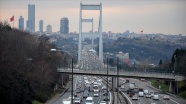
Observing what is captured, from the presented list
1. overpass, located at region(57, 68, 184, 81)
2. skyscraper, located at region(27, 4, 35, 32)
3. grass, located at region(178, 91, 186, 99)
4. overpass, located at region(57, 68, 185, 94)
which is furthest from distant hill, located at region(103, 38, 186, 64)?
grass, located at region(178, 91, 186, 99)

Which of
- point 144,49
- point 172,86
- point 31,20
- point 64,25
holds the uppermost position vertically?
point 31,20

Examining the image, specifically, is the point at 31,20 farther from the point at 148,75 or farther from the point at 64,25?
the point at 148,75

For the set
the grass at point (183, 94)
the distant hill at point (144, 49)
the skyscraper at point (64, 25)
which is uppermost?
the skyscraper at point (64, 25)

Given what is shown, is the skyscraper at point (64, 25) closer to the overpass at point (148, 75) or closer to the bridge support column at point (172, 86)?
the overpass at point (148, 75)

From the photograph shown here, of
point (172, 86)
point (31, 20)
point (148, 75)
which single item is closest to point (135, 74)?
point (148, 75)

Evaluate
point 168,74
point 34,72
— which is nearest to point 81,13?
point 168,74

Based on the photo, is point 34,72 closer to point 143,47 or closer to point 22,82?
point 22,82

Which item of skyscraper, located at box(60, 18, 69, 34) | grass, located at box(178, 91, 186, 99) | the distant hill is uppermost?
skyscraper, located at box(60, 18, 69, 34)

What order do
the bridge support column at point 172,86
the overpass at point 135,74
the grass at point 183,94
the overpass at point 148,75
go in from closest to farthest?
the grass at point 183,94 → the overpass at point 148,75 → the overpass at point 135,74 → the bridge support column at point 172,86

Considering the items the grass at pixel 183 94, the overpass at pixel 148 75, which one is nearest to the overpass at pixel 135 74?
the overpass at pixel 148 75

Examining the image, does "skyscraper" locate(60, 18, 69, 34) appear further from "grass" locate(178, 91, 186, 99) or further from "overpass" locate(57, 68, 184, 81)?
"grass" locate(178, 91, 186, 99)

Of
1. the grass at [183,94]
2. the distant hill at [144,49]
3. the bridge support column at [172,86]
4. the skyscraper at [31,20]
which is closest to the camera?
→ the grass at [183,94]
